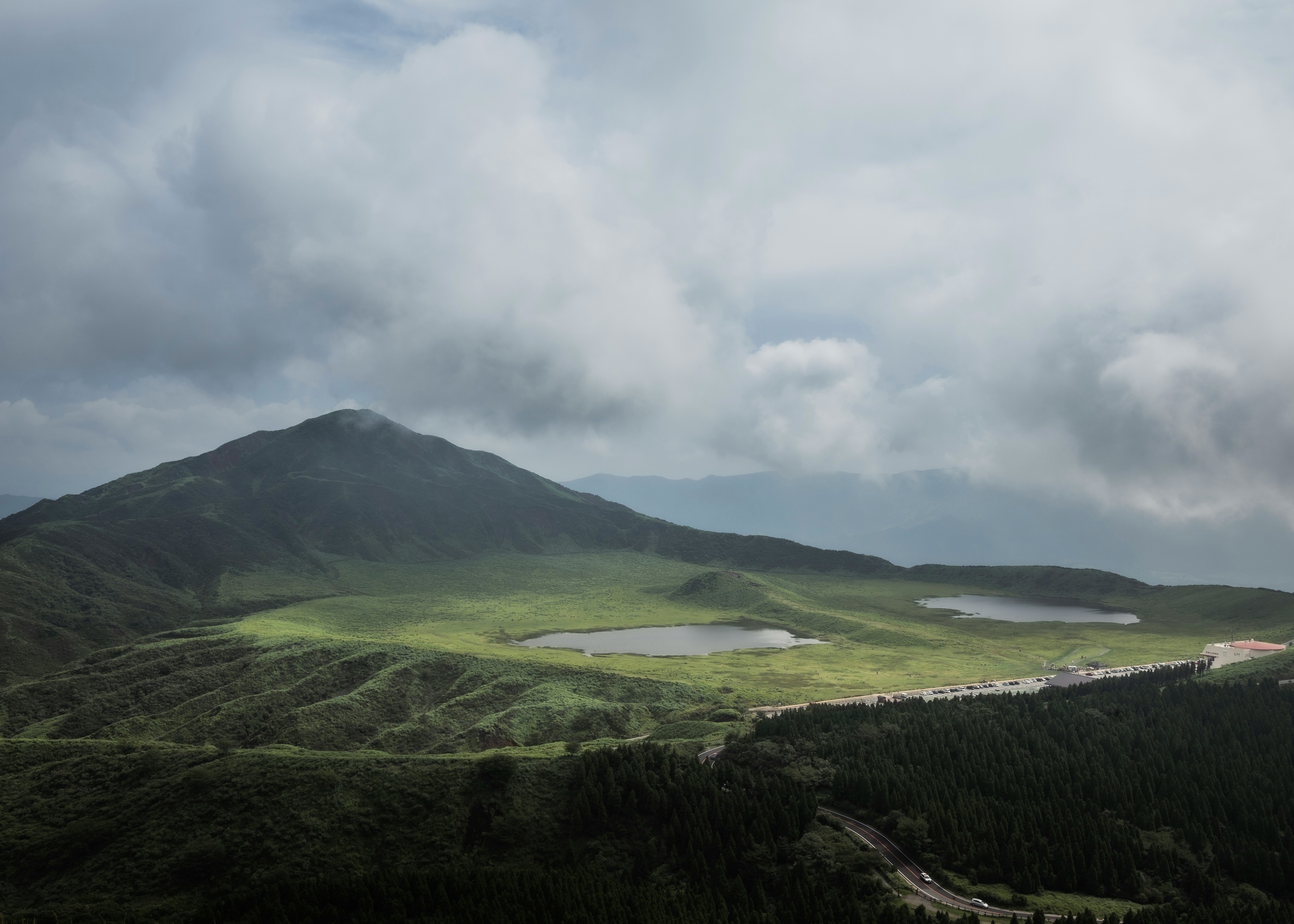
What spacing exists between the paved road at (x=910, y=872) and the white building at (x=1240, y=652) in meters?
110

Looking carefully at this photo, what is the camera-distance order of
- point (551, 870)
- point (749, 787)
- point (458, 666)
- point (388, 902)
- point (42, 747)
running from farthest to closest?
point (458, 666)
point (42, 747)
point (749, 787)
point (551, 870)
point (388, 902)

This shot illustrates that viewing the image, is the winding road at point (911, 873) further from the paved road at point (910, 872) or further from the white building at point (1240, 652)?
the white building at point (1240, 652)

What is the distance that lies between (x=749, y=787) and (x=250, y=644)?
110 meters

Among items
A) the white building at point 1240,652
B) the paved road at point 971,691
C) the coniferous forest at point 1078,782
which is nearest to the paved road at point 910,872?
the coniferous forest at point 1078,782

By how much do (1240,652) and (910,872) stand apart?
4901 inches

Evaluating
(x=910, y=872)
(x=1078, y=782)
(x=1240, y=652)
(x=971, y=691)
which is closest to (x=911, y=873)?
(x=910, y=872)

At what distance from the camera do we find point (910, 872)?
70125mm

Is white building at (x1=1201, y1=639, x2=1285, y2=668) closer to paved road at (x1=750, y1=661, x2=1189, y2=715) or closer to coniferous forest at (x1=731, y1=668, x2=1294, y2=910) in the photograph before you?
paved road at (x1=750, y1=661, x2=1189, y2=715)

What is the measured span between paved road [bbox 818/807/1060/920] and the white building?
4333 inches

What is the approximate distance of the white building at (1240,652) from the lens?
149 m

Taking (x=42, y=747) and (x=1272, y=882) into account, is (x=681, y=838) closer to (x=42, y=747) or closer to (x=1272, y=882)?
(x=1272, y=882)

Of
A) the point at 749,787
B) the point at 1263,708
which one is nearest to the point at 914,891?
the point at 749,787

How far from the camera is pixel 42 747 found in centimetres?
9619

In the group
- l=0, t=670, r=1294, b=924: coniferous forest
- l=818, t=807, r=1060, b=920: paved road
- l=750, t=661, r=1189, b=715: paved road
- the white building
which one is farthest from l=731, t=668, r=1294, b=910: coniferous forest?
the white building
